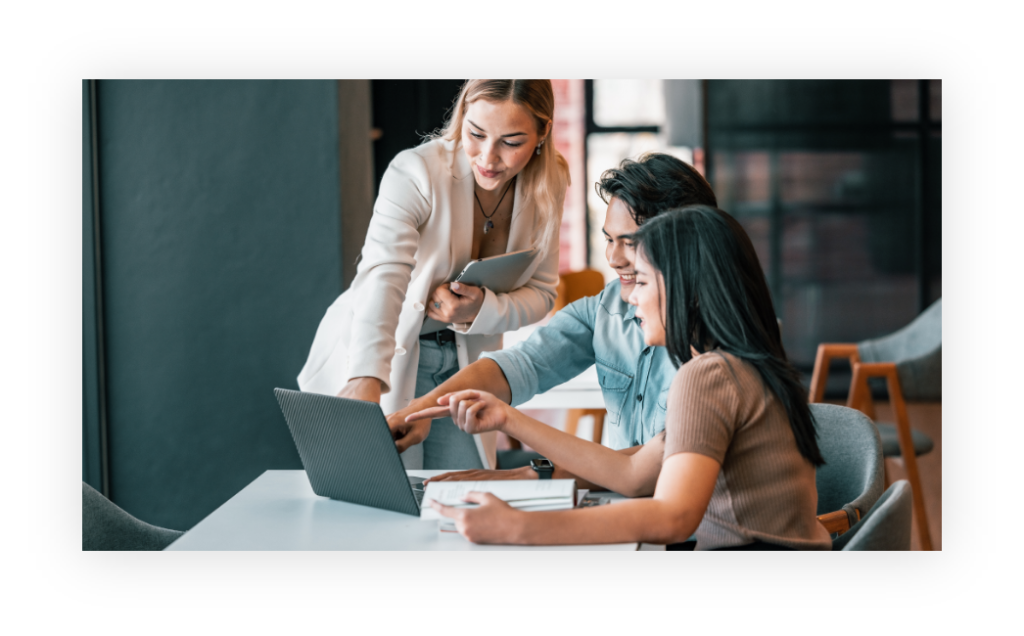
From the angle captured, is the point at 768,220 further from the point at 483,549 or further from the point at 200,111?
the point at 483,549

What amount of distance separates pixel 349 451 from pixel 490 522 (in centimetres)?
28

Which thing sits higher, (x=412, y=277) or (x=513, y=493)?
(x=412, y=277)

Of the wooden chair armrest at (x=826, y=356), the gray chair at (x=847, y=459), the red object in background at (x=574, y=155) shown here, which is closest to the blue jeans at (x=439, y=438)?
the gray chair at (x=847, y=459)

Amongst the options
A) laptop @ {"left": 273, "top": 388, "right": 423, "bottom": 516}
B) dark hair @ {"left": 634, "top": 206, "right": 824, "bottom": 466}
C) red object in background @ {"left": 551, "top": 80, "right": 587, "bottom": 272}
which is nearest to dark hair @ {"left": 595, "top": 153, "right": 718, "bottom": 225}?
dark hair @ {"left": 634, "top": 206, "right": 824, "bottom": 466}

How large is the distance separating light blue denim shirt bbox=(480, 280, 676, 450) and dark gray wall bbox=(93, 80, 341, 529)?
101 cm

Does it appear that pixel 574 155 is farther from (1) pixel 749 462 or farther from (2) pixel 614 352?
(1) pixel 749 462

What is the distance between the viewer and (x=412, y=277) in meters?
1.98

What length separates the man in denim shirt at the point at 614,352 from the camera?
159cm

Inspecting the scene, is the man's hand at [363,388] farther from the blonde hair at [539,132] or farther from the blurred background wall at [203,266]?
the blurred background wall at [203,266]

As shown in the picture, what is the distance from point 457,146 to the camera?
6.39ft

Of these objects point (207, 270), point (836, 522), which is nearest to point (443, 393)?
point (836, 522)

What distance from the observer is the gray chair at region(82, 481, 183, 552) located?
1497 mm
